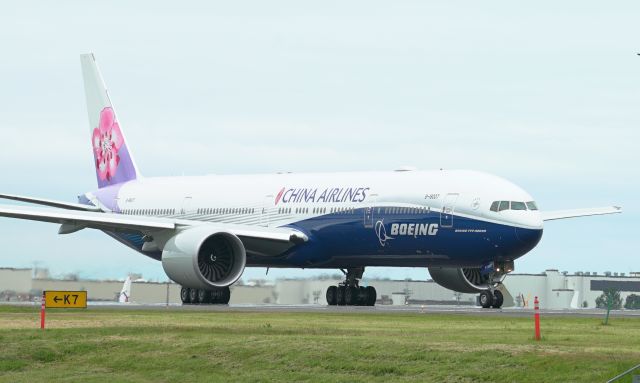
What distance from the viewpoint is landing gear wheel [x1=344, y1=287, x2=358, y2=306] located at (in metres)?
53.1

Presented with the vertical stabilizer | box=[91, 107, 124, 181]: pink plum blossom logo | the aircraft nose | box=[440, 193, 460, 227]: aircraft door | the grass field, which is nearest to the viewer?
the grass field

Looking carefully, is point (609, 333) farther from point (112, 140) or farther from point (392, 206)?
point (112, 140)

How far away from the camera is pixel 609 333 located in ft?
105

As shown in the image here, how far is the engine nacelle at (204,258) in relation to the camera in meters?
47.0

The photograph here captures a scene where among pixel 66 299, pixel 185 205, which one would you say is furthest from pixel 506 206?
pixel 185 205

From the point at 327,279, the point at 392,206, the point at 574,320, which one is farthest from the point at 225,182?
the point at 574,320

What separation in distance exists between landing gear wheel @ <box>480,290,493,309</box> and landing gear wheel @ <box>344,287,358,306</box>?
6.34 meters

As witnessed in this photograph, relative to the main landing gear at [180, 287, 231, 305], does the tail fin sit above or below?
above

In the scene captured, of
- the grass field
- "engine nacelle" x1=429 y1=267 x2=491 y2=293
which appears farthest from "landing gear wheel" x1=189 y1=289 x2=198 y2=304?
the grass field

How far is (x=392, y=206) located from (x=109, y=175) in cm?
1950

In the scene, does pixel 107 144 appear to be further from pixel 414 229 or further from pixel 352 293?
pixel 414 229

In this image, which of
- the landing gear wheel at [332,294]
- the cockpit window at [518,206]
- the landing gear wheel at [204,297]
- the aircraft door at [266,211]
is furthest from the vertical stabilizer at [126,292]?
the cockpit window at [518,206]

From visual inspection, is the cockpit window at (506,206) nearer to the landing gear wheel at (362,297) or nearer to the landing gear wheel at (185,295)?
the landing gear wheel at (362,297)

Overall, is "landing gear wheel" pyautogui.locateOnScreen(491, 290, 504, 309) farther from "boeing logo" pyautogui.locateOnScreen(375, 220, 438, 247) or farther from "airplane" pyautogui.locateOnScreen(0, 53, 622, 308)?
"boeing logo" pyautogui.locateOnScreen(375, 220, 438, 247)
